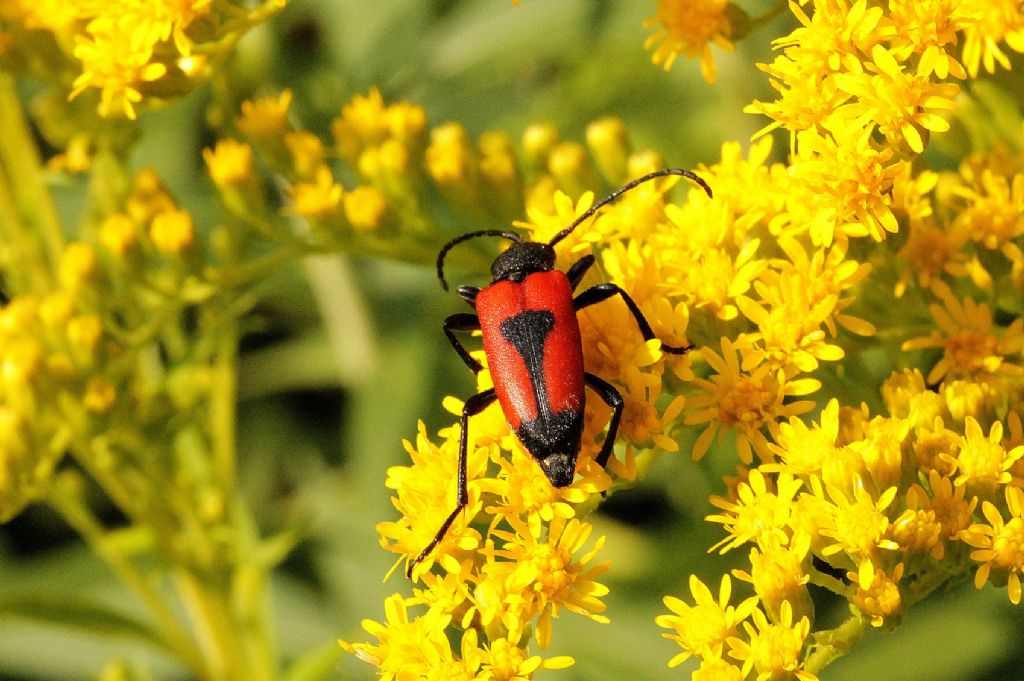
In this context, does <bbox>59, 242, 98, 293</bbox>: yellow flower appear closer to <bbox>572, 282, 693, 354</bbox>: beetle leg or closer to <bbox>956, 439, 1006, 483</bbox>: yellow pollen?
<bbox>572, 282, 693, 354</bbox>: beetle leg

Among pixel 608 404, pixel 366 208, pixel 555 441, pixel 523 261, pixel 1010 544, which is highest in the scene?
pixel 366 208

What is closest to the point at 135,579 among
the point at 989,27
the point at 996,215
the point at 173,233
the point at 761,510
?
the point at 173,233

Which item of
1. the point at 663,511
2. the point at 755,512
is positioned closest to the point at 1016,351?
the point at 755,512

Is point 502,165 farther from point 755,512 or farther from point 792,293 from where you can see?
point 755,512

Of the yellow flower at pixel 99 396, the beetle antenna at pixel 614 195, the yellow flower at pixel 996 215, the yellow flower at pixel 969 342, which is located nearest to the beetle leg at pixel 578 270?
the beetle antenna at pixel 614 195

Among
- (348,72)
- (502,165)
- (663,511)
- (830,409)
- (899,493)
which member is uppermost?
(348,72)

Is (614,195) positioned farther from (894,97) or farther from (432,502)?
(432,502)
